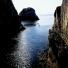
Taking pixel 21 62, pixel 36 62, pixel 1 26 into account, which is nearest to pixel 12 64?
pixel 21 62

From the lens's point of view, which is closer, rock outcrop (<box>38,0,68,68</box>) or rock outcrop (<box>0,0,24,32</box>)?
rock outcrop (<box>38,0,68,68</box>)

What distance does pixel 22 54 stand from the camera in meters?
87.2

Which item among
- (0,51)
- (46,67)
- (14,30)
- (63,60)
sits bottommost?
(14,30)

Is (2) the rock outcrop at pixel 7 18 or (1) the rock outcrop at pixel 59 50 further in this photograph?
(2) the rock outcrop at pixel 7 18

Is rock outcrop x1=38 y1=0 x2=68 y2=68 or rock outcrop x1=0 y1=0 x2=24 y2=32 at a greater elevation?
rock outcrop x1=38 y1=0 x2=68 y2=68

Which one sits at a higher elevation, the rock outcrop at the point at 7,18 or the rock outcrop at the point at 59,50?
the rock outcrop at the point at 59,50

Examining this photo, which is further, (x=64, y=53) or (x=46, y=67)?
(x=46, y=67)

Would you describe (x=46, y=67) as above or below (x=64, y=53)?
below

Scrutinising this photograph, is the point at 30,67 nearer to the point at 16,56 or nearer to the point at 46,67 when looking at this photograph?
the point at 46,67

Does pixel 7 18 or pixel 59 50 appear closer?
pixel 59 50

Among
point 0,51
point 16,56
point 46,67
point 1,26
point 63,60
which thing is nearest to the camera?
point 63,60

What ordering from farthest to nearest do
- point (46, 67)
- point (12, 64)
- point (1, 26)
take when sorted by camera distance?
point (1, 26) < point (12, 64) < point (46, 67)

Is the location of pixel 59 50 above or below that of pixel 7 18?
above

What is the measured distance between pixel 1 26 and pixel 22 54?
287 feet
